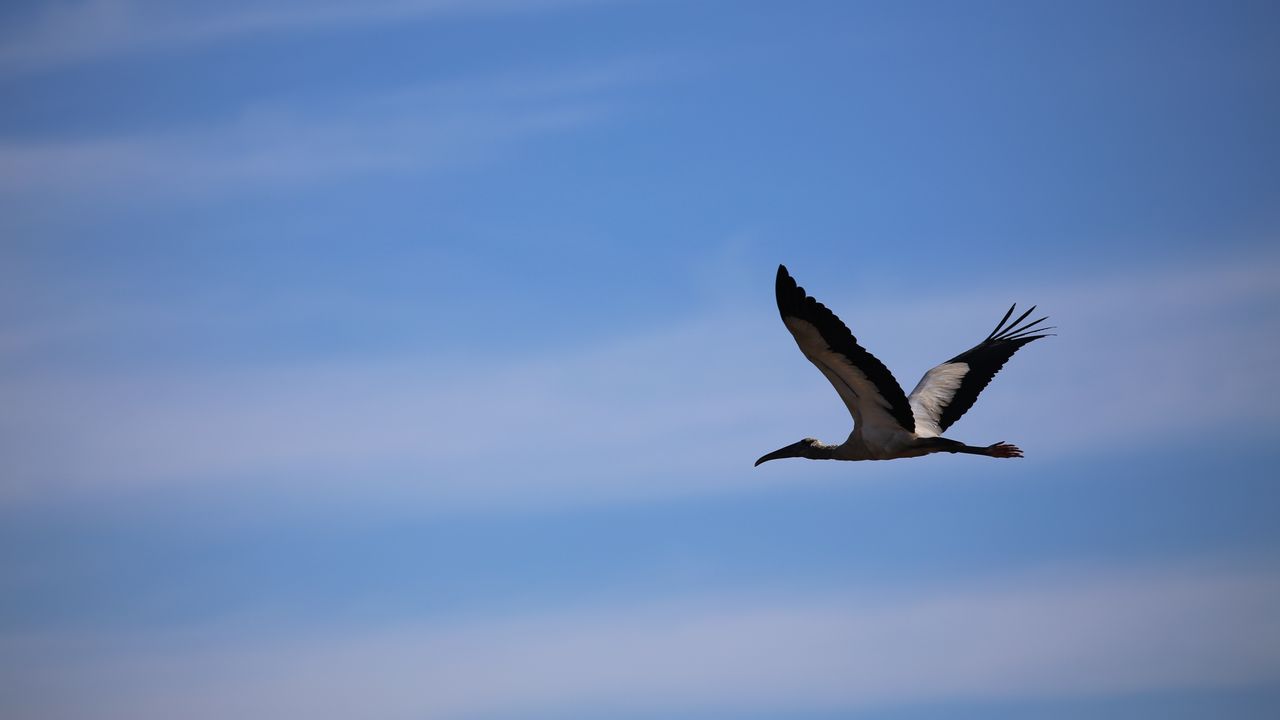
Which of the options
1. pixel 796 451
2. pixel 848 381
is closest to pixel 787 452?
pixel 796 451

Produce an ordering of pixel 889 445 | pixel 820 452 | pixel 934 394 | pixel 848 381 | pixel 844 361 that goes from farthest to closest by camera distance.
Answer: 1. pixel 934 394
2. pixel 820 452
3. pixel 889 445
4. pixel 848 381
5. pixel 844 361

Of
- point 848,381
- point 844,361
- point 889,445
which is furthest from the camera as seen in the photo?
point 889,445

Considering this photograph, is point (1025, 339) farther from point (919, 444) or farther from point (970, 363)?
point (919, 444)

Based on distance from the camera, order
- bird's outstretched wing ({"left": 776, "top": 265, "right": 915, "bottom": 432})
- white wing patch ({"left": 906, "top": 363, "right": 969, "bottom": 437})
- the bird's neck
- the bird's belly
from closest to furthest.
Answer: bird's outstretched wing ({"left": 776, "top": 265, "right": 915, "bottom": 432}) → the bird's belly → white wing patch ({"left": 906, "top": 363, "right": 969, "bottom": 437}) → the bird's neck

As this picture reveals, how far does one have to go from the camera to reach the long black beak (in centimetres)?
3078

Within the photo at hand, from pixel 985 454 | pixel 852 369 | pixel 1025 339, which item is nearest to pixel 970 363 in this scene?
pixel 1025 339

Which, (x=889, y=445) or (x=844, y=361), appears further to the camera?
(x=889, y=445)

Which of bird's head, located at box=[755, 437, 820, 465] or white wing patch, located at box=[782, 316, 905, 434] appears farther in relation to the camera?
bird's head, located at box=[755, 437, 820, 465]

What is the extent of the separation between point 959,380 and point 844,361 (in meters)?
6.74

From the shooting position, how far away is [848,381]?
2739 centimetres

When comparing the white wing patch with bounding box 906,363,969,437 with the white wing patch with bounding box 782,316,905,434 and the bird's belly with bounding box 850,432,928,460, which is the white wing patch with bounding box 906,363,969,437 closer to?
the bird's belly with bounding box 850,432,928,460

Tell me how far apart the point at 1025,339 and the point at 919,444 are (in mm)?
6319

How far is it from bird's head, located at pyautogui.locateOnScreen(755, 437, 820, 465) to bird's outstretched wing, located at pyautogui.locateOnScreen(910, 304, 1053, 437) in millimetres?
2294

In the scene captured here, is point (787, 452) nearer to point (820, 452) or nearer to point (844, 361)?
point (820, 452)
